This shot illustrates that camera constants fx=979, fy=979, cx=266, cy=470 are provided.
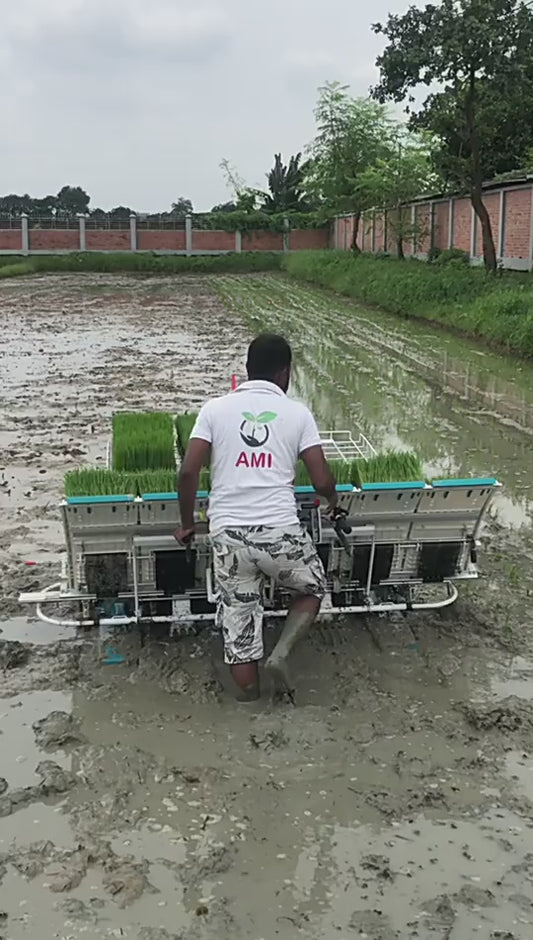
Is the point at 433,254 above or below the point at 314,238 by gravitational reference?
below

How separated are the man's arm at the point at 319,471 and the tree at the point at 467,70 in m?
16.8

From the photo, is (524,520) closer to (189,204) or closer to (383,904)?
(383,904)

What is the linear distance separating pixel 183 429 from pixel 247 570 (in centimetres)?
159

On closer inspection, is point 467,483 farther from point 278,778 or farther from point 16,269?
point 16,269

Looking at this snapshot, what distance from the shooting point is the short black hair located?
427 centimetres

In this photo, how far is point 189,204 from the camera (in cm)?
7819

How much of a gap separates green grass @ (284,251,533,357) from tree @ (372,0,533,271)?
1.36 m

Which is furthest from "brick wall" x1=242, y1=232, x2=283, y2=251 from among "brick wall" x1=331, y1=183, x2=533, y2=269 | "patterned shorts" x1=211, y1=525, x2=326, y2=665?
"patterned shorts" x1=211, y1=525, x2=326, y2=665

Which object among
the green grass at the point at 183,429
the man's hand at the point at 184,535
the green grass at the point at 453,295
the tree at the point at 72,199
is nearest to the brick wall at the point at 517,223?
the green grass at the point at 453,295

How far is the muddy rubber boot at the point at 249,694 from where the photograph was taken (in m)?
4.22

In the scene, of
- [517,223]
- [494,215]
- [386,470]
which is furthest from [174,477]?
[494,215]

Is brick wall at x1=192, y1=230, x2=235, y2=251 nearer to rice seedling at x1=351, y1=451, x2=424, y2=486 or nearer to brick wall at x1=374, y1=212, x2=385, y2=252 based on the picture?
brick wall at x1=374, y1=212, x2=385, y2=252

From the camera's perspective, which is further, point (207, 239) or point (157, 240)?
point (157, 240)

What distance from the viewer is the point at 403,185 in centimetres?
2988
